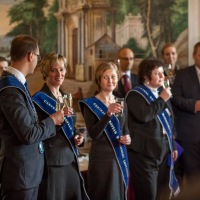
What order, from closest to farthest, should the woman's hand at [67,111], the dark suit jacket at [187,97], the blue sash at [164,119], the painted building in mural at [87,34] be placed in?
the woman's hand at [67,111]
the blue sash at [164,119]
the dark suit jacket at [187,97]
the painted building in mural at [87,34]

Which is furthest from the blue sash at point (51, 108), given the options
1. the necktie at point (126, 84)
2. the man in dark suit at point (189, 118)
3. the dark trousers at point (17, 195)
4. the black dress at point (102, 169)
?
the man in dark suit at point (189, 118)

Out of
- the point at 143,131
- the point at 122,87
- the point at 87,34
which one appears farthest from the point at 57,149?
the point at 87,34

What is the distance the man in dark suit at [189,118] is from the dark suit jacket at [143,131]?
61 centimetres

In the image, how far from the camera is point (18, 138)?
1.79 metres

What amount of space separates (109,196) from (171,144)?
716mm

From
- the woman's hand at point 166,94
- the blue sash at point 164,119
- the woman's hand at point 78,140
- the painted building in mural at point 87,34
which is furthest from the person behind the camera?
the painted building in mural at point 87,34

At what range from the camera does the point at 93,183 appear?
2.47 metres

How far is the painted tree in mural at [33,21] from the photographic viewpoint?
11.4 feet

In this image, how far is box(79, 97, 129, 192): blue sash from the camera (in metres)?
2.46

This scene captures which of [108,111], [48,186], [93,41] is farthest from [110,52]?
[48,186]

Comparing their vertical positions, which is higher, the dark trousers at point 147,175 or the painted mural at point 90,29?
the painted mural at point 90,29

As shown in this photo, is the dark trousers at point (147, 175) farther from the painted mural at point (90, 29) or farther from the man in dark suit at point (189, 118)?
the painted mural at point (90, 29)

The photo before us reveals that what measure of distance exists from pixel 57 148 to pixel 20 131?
1.76ft

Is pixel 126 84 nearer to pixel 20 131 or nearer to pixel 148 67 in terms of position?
pixel 148 67
